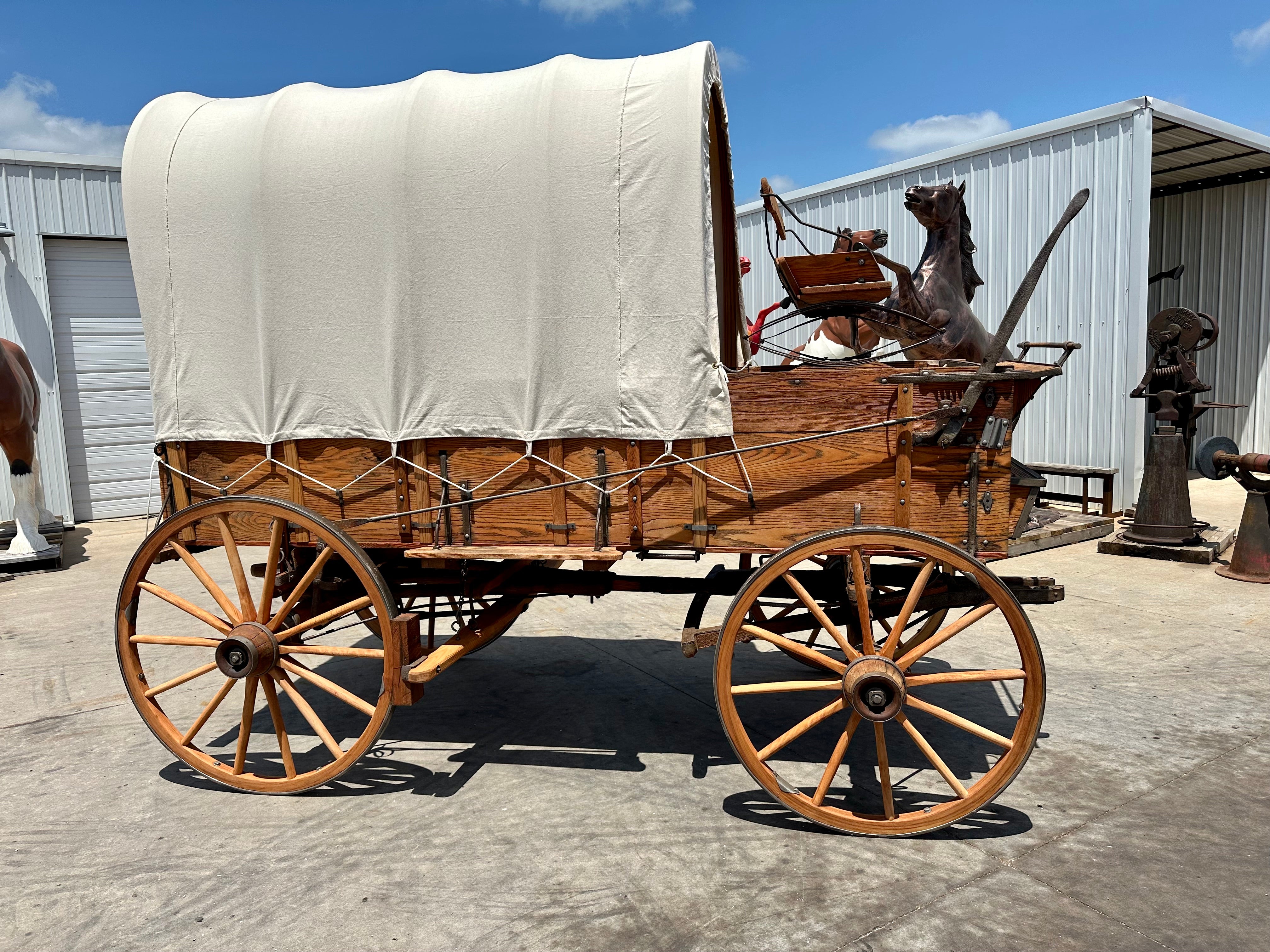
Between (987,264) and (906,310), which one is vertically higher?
(987,264)

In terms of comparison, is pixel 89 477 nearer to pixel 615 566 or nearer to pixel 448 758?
pixel 615 566

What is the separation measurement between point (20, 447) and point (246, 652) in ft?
22.3

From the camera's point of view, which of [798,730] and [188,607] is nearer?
[798,730]

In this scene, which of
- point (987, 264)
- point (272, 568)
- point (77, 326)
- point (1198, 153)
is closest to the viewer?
point (272, 568)

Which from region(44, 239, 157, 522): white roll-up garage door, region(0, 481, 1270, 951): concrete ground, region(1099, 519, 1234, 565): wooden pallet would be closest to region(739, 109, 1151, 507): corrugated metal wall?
region(1099, 519, 1234, 565): wooden pallet

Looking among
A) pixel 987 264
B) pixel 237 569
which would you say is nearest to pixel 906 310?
pixel 987 264

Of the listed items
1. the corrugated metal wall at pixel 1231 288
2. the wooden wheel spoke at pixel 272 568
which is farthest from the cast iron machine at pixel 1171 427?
the wooden wheel spoke at pixel 272 568

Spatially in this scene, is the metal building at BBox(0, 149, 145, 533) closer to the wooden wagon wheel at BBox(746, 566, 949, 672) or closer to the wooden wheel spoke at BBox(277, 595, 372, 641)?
the wooden wheel spoke at BBox(277, 595, 372, 641)

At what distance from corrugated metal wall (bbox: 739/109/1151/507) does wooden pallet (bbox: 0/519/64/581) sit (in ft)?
23.3

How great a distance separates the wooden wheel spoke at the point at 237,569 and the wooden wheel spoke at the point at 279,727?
0.27 metres

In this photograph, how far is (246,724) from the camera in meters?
3.42

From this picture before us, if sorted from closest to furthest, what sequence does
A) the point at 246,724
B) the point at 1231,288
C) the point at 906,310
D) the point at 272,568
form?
the point at 272,568, the point at 246,724, the point at 906,310, the point at 1231,288

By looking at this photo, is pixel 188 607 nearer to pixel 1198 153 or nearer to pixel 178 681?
pixel 178 681

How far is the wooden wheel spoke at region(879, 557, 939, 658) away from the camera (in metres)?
2.91
